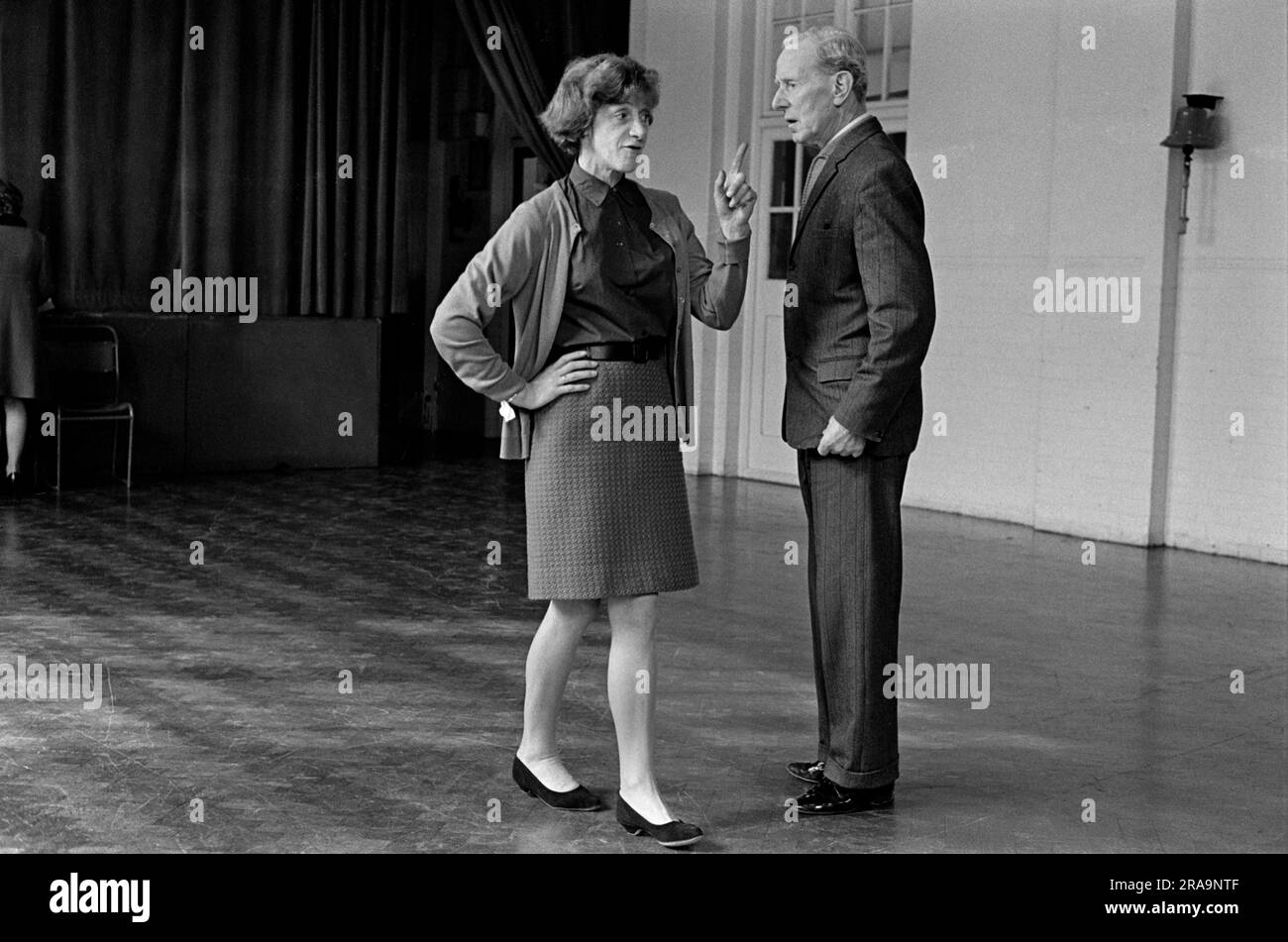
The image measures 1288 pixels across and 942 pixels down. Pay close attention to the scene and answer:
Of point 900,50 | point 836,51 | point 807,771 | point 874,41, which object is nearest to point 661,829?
point 807,771

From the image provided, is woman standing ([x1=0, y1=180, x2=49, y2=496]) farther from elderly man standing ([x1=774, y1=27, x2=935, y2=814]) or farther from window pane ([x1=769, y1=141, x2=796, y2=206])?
elderly man standing ([x1=774, y1=27, x2=935, y2=814])

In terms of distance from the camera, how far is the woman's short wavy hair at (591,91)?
3.44 metres

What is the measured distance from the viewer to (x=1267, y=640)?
604 centimetres

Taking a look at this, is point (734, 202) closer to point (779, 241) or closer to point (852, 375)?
point (852, 375)

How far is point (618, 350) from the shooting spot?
3.55 m

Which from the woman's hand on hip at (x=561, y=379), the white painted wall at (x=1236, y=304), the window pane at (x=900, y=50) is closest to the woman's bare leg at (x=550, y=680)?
the woman's hand on hip at (x=561, y=379)

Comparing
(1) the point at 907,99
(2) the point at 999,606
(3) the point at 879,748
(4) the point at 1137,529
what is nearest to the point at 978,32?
(1) the point at 907,99

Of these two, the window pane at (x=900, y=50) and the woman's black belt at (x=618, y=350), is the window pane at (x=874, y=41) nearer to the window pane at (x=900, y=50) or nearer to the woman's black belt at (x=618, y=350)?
the window pane at (x=900, y=50)

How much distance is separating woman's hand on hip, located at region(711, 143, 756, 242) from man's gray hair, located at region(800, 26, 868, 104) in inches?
13.0

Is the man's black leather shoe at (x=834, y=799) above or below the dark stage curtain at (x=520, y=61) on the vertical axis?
below

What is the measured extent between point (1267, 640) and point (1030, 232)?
11.3ft

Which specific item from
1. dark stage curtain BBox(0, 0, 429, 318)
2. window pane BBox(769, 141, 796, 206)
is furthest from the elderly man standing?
dark stage curtain BBox(0, 0, 429, 318)

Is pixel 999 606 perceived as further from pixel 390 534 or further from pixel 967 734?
pixel 390 534

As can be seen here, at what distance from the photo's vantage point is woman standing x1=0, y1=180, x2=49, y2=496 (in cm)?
888
